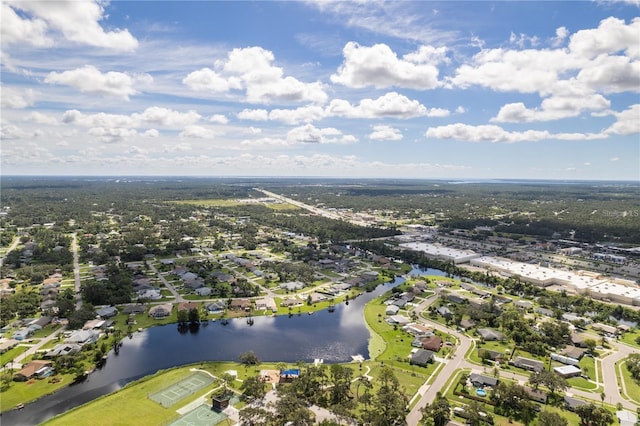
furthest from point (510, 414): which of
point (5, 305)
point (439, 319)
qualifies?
point (5, 305)

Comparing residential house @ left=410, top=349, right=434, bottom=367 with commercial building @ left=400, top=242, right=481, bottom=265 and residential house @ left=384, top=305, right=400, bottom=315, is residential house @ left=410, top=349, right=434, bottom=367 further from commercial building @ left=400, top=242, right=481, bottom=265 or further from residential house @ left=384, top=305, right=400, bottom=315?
commercial building @ left=400, top=242, right=481, bottom=265

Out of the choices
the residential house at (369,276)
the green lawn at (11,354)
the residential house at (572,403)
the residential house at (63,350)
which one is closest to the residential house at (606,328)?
the residential house at (572,403)

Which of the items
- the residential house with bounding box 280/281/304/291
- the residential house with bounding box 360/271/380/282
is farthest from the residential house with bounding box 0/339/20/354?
the residential house with bounding box 360/271/380/282

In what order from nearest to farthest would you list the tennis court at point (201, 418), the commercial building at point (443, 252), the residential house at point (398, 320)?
the tennis court at point (201, 418) < the residential house at point (398, 320) < the commercial building at point (443, 252)

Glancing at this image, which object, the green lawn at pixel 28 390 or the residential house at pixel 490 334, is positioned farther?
the residential house at pixel 490 334

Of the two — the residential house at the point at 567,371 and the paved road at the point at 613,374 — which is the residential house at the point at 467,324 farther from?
the paved road at the point at 613,374

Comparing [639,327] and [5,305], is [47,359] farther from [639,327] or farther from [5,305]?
[639,327]
